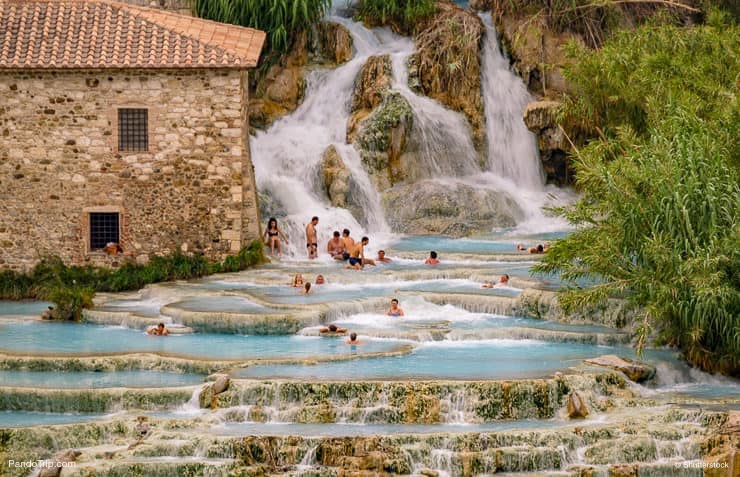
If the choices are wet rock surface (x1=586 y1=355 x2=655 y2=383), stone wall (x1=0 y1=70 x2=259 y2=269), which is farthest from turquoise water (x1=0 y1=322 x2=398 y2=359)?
stone wall (x1=0 y1=70 x2=259 y2=269)

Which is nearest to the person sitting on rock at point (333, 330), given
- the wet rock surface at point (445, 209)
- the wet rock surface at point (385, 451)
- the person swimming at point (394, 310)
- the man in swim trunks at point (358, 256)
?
the person swimming at point (394, 310)

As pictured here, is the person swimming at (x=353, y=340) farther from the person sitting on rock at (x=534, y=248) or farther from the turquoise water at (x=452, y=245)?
the person sitting on rock at (x=534, y=248)

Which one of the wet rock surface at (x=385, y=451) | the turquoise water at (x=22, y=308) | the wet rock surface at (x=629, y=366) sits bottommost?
the wet rock surface at (x=385, y=451)

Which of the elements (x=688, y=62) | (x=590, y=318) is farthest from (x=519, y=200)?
(x=590, y=318)

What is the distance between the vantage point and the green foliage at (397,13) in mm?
43750

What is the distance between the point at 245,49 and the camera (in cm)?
3375

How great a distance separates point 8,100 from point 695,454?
56.9 ft

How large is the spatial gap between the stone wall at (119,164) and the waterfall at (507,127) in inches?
418

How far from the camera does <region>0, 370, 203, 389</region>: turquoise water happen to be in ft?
79.9

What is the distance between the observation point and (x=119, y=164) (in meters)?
33.5

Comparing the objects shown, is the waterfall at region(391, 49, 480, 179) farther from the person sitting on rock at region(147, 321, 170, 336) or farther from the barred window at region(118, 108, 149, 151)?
the person sitting on rock at region(147, 321, 170, 336)

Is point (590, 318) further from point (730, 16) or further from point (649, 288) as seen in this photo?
point (730, 16)

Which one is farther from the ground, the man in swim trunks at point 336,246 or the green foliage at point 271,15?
the green foliage at point 271,15

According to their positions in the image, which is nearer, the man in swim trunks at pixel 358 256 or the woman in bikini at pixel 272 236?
the man in swim trunks at pixel 358 256
